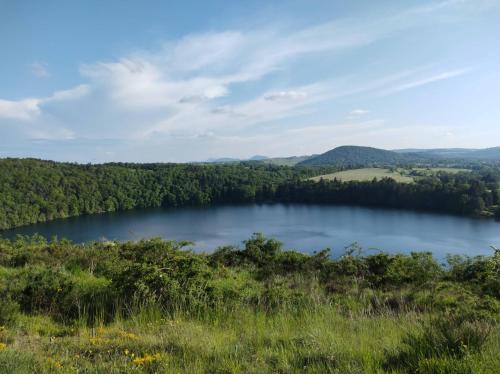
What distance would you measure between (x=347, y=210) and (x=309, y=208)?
9278 mm

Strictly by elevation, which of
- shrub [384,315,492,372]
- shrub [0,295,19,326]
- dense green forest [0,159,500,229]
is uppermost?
shrub [384,315,492,372]

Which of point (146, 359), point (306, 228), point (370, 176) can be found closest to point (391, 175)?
point (370, 176)

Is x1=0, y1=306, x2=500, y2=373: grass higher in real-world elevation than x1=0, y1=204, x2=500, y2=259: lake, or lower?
higher

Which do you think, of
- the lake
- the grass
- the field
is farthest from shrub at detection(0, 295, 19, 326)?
the field

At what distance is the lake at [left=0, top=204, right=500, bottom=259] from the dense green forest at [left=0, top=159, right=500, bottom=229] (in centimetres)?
569

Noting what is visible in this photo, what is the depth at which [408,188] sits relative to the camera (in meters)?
75.8

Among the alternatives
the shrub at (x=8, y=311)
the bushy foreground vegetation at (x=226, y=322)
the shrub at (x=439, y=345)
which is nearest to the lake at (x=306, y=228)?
the bushy foreground vegetation at (x=226, y=322)

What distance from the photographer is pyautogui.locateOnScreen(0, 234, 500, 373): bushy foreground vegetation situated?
239 cm

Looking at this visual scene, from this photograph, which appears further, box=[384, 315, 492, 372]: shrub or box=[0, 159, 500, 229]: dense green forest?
box=[0, 159, 500, 229]: dense green forest

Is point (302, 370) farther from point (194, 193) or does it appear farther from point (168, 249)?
point (194, 193)

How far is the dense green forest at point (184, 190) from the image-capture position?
68250mm

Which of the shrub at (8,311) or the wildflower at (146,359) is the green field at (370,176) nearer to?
the shrub at (8,311)

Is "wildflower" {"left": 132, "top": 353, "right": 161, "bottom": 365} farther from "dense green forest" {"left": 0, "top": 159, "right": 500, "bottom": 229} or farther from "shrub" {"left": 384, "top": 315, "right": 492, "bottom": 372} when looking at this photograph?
"dense green forest" {"left": 0, "top": 159, "right": 500, "bottom": 229}

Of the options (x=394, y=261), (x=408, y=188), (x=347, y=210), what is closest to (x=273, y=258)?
(x=394, y=261)
